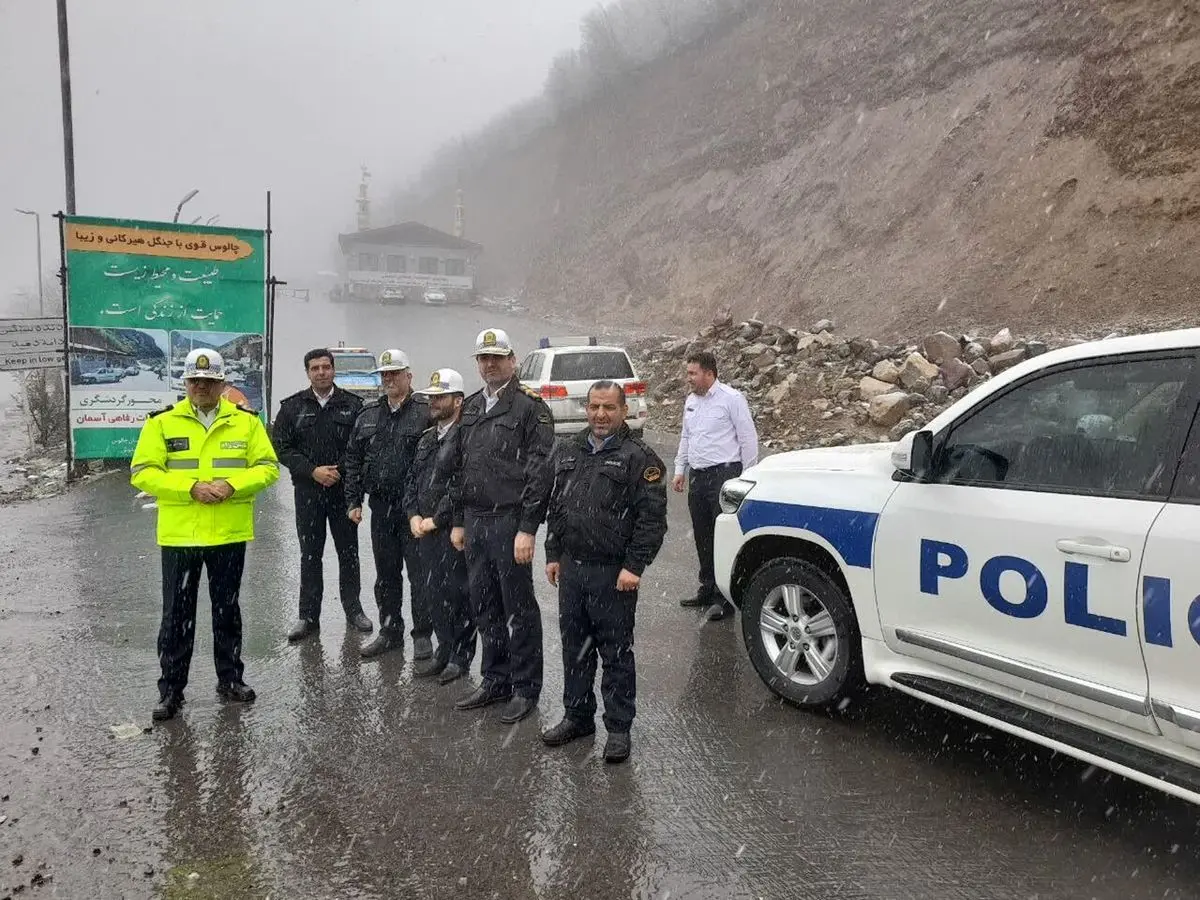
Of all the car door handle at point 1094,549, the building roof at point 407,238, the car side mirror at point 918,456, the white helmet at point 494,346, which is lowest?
the car door handle at point 1094,549

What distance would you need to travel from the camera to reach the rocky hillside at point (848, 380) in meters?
13.5

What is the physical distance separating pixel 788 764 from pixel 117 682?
12.5 feet

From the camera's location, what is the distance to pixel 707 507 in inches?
250

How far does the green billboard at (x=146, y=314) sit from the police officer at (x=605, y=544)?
9938 mm

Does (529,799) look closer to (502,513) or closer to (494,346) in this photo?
(502,513)

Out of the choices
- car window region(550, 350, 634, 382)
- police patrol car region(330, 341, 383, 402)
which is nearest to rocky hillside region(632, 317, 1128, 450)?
car window region(550, 350, 634, 382)

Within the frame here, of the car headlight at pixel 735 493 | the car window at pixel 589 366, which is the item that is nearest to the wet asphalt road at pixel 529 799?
the car headlight at pixel 735 493

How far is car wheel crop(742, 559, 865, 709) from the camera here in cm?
426

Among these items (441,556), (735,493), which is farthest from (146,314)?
(735,493)

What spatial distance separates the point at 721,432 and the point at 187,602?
3.56 meters

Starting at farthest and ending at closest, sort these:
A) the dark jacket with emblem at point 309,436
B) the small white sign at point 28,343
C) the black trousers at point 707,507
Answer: the small white sign at point 28,343 < the black trousers at point 707,507 < the dark jacket with emblem at point 309,436

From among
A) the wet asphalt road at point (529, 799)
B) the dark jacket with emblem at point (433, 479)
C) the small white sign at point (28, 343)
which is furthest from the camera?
the small white sign at point (28, 343)

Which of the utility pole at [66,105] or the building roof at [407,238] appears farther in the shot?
the building roof at [407,238]

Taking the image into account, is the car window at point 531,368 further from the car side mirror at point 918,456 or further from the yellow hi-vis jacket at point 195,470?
the car side mirror at point 918,456
